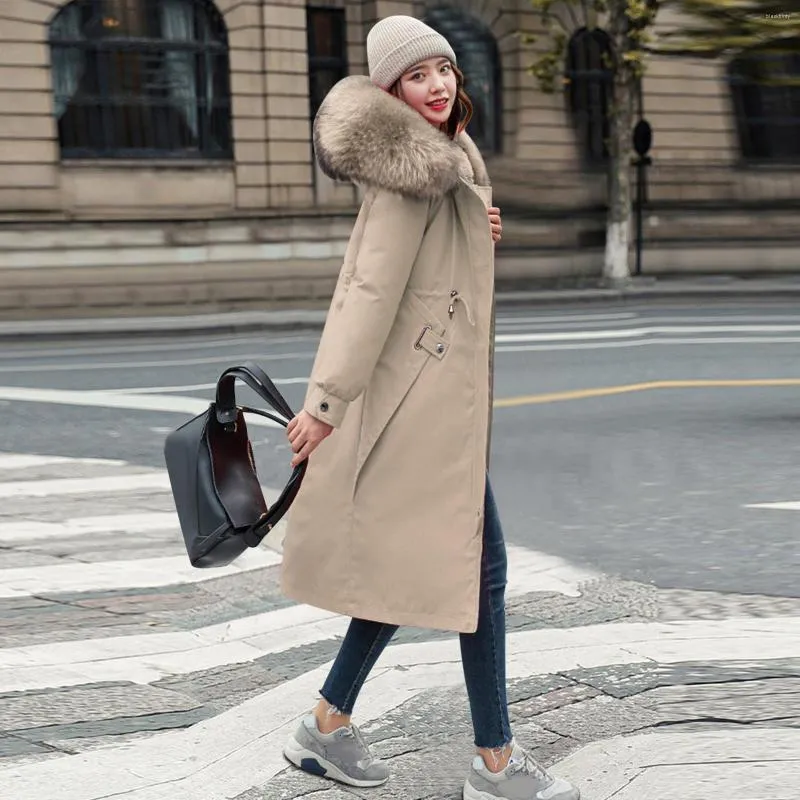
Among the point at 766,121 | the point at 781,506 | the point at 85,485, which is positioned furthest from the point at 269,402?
the point at 766,121

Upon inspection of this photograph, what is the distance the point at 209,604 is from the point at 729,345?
10388 mm

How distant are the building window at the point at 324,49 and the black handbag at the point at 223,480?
2171 cm

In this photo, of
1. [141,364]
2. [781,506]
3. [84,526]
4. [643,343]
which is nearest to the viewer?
[84,526]

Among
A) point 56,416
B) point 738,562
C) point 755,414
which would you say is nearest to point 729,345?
point 755,414

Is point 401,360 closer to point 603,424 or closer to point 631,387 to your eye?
point 603,424

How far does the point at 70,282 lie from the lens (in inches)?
865

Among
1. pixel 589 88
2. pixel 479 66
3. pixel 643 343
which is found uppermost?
pixel 479 66

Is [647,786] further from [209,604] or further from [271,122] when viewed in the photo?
[271,122]

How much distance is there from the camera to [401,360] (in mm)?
3400

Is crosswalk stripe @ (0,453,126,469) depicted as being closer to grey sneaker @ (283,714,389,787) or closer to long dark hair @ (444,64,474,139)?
grey sneaker @ (283,714,389,787)

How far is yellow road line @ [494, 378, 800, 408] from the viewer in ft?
37.1

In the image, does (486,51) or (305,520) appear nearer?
(305,520)

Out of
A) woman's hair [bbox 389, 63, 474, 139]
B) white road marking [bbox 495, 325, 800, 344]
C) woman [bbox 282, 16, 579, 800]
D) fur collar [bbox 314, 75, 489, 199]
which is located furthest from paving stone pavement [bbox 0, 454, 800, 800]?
white road marking [bbox 495, 325, 800, 344]

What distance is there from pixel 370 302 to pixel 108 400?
8.92m
